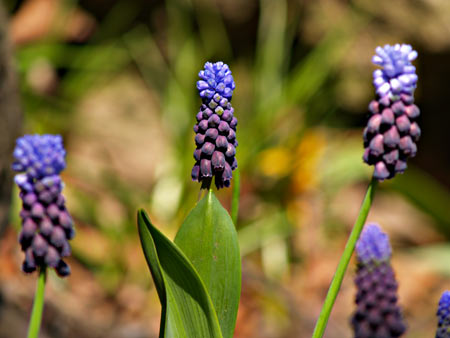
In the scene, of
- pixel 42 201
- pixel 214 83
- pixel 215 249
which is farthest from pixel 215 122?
pixel 42 201

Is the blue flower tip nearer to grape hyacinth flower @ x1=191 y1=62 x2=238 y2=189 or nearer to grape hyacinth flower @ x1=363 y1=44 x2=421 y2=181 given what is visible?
grape hyacinth flower @ x1=191 y1=62 x2=238 y2=189

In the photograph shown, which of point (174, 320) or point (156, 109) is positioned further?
point (156, 109)

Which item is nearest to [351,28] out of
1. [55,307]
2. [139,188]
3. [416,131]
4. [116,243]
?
[139,188]

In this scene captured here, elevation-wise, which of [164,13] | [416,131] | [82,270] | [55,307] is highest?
[164,13]

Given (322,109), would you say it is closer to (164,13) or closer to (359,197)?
(359,197)

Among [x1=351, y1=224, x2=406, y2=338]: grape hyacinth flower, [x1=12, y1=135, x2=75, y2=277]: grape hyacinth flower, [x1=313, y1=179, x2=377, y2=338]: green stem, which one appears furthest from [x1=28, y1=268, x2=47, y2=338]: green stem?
[x1=351, y1=224, x2=406, y2=338]: grape hyacinth flower

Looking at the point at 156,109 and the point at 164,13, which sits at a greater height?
the point at 164,13

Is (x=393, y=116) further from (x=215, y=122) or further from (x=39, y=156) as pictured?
(x=39, y=156)

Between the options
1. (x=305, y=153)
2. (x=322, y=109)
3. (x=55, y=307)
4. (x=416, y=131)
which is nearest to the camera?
(x=416, y=131)
